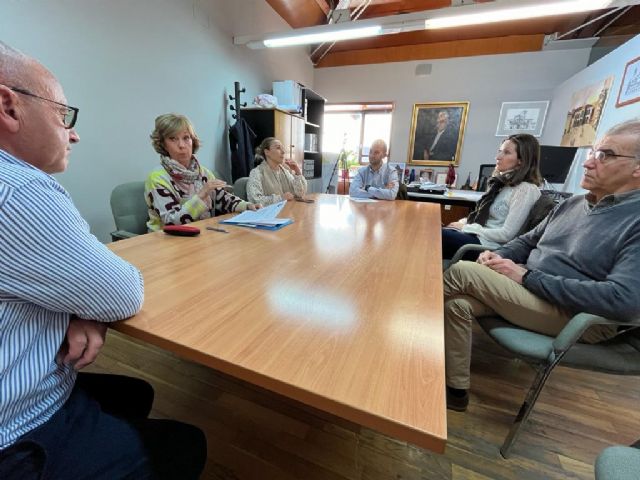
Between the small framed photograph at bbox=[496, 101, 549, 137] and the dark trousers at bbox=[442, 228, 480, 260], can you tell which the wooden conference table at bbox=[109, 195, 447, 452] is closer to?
the dark trousers at bbox=[442, 228, 480, 260]

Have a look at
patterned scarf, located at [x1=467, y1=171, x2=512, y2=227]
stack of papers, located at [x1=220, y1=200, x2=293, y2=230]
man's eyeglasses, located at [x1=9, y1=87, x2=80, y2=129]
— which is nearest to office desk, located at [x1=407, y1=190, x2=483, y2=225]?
patterned scarf, located at [x1=467, y1=171, x2=512, y2=227]

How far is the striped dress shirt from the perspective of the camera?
1.49ft

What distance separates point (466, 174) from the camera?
476cm

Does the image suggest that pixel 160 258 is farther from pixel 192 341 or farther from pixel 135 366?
pixel 135 366

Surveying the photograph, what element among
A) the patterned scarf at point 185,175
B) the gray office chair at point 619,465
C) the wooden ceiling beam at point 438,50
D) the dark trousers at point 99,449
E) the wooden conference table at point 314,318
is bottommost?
the gray office chair at point 619,465

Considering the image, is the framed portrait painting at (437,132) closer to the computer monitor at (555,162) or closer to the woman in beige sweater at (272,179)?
the computer monitor at (555,162)

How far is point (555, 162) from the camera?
10.2 ft

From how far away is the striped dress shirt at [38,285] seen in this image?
1.49ft

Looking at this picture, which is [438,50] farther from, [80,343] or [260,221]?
[80,343]

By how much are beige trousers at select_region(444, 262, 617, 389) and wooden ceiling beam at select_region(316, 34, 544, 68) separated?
→ 4.58 metres

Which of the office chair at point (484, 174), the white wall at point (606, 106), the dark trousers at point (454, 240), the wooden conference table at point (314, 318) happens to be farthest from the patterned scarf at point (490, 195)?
the office chair at point (484, 174)

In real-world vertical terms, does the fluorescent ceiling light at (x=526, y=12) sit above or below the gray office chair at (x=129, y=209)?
above

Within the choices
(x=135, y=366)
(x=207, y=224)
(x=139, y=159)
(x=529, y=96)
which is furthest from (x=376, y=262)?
(x=529, y=96)

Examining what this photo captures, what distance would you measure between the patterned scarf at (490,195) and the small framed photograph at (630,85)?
166 centimetres
